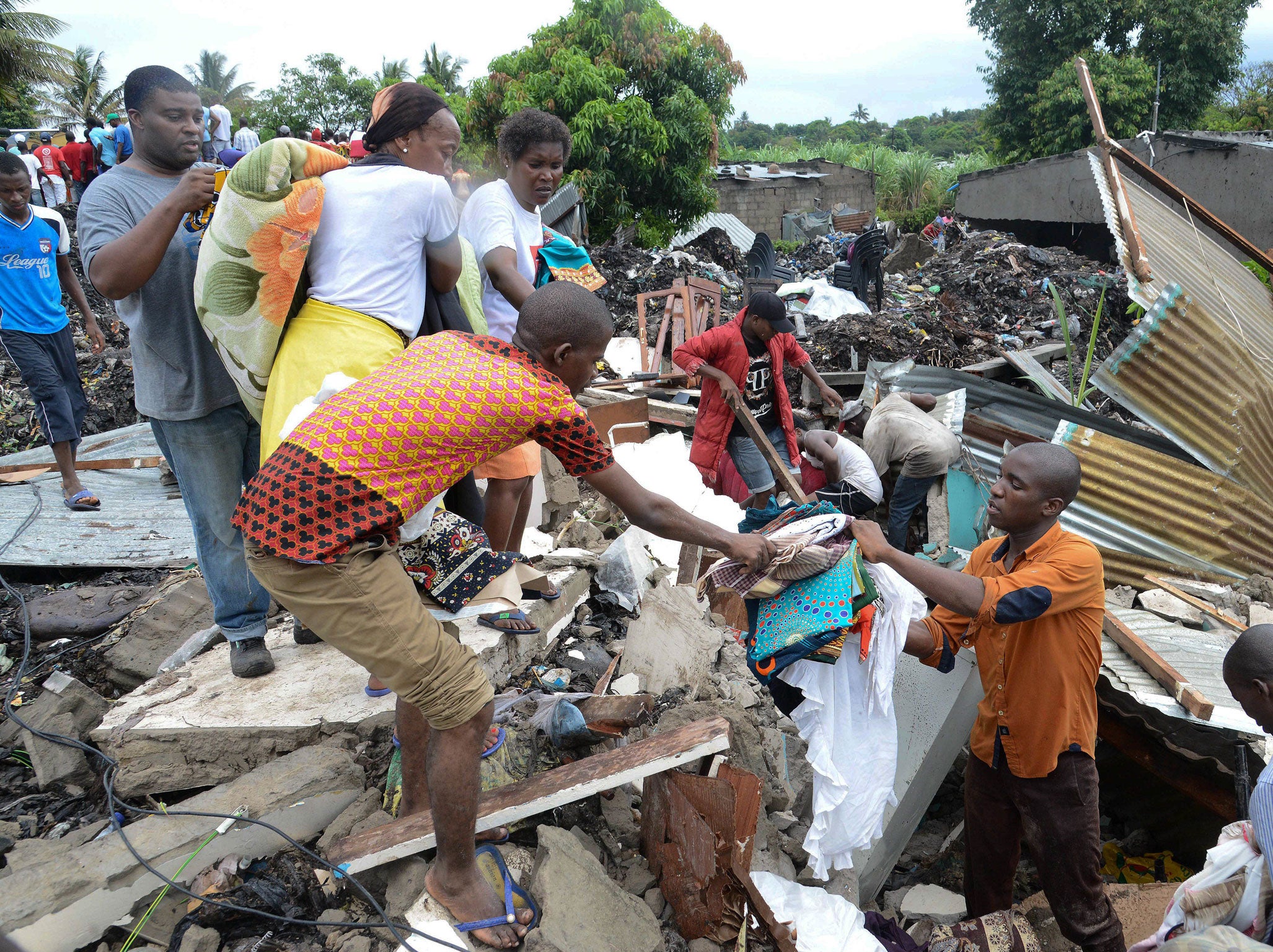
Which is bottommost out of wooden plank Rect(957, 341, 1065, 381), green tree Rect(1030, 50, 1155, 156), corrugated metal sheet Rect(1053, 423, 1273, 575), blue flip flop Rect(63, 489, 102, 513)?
blue flip flop Rect(63, 489, 102, 513)

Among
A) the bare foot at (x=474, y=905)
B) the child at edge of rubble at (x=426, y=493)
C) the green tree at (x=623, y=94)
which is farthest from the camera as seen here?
the green tree at (x=623, y=94)

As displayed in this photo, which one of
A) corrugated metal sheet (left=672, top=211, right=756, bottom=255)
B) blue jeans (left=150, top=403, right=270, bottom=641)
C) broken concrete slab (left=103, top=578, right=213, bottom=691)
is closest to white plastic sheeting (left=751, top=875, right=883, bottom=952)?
blue jeans (left=150, top=403, right=270, bottom=641)

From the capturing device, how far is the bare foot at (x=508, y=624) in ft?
10.6

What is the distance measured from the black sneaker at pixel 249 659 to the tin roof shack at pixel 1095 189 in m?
17.6

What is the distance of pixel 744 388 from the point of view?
590cm

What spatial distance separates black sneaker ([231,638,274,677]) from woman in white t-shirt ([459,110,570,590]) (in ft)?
3.05

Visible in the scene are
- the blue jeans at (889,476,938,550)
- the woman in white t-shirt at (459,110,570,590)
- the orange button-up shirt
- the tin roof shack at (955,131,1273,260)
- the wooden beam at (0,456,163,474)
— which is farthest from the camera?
the tin roof shack at (955,131,1273,260)

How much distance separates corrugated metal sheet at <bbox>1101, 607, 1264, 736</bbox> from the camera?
131 inches

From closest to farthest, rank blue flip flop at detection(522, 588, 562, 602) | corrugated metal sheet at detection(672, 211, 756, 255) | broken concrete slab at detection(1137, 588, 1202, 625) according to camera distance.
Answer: blue flip flop at detection(522, 588, 562, 602), broken concrete slab at detection(1137, 588, 1202, 625), corrugated metal sheet at detection(672, 211, 756, 255)

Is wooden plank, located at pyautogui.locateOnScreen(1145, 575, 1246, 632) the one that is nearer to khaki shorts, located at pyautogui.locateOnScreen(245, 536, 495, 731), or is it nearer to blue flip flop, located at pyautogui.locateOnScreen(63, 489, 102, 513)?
khaki shorts, located at pyautogui.locateOnScreen(245, 536, 495, 731)

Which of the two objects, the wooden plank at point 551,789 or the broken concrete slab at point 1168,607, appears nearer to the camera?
the wooden plank at point 551,789

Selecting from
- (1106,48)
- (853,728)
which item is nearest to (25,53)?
(853,728)

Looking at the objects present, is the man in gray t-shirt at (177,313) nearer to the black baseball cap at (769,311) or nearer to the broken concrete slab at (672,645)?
the broken concrete slab at (672,645)

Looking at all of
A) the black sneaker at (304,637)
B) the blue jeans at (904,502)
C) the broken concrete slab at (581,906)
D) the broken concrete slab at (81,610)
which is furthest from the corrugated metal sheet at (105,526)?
the blue jeans at (904,502)
